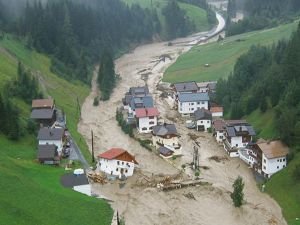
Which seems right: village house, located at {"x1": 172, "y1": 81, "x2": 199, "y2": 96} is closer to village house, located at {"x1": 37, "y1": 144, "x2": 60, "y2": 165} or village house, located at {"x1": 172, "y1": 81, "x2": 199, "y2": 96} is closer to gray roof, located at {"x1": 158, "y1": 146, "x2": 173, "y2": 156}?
gray roof, located at {"x1": 158, "y1": 146, "x2": 173, "y2": 156}

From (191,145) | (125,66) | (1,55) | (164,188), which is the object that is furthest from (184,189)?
(125,66)

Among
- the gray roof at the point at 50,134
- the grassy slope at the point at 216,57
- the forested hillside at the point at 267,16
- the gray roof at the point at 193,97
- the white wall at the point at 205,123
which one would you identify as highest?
the forested hillside at the point at 267,16

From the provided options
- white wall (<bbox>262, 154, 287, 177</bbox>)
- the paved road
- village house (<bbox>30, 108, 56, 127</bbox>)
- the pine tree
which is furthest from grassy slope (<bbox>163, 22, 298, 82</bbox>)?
the pine tree

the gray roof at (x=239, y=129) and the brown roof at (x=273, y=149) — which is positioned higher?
the gray roof at (x=239, y=129)

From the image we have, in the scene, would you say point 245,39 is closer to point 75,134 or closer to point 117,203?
point 75,134

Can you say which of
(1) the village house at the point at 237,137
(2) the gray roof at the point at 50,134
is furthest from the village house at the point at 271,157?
(2) the gray roof at the point at 50,134

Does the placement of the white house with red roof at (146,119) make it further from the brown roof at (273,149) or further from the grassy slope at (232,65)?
the brown roof at (273,149)
